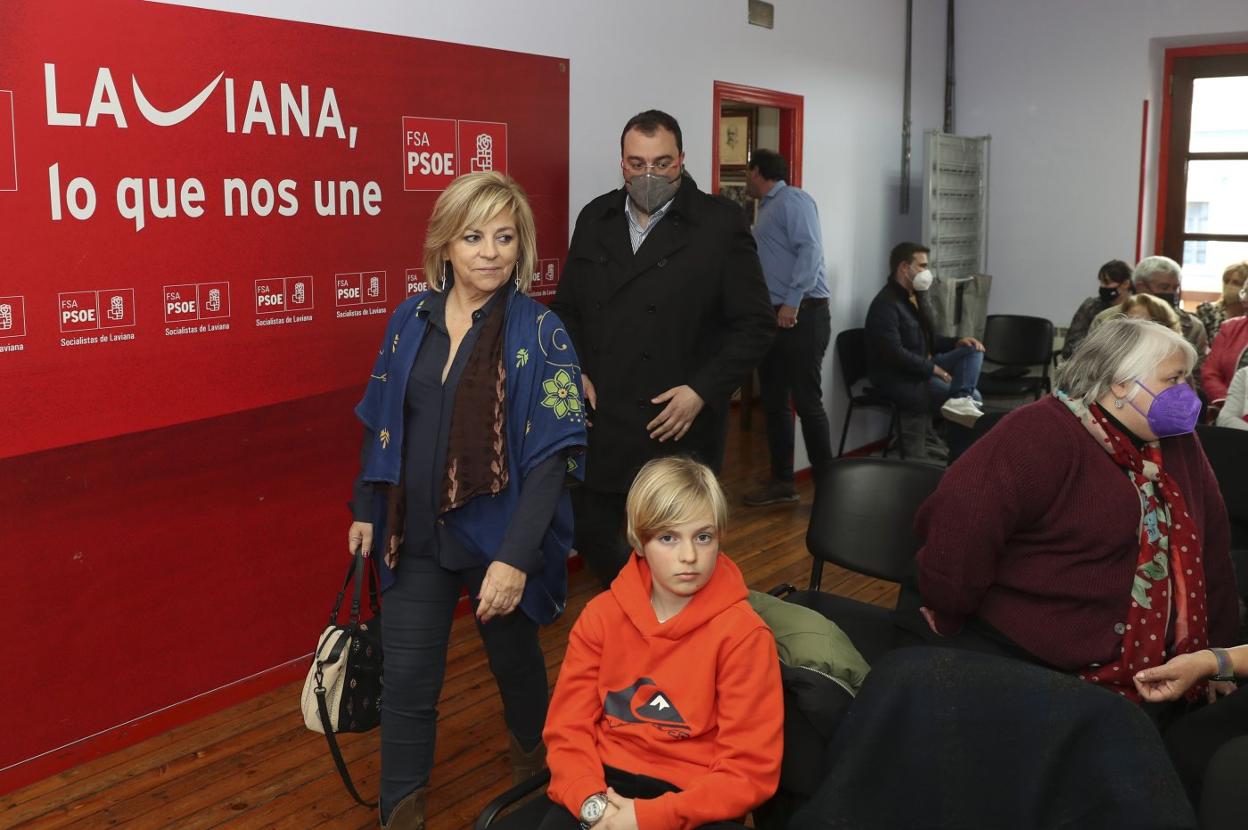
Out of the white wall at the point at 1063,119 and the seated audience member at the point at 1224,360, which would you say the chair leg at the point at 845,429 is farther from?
the seated audience member at the point at 1224,360

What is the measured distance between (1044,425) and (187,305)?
2286 mm

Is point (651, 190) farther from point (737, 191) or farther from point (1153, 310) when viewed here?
point (737, 191)

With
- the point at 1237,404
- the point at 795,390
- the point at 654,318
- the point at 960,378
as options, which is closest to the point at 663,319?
the point at 654,318

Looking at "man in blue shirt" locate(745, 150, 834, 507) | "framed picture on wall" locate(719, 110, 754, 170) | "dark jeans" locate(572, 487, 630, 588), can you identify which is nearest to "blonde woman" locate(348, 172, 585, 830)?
"dark jeans" locate(572, 487, 630, 588)

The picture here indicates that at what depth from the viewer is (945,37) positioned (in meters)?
7.86

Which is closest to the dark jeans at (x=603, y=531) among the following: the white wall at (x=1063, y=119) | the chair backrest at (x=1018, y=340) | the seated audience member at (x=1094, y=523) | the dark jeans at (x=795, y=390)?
the seated audience member at (x=1094, y=523)

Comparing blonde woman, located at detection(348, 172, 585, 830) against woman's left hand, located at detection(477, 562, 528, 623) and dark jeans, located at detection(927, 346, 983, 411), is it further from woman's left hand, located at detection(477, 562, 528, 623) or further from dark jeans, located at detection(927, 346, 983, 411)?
dark jeans, located at detection(927, 346, 983, 411)

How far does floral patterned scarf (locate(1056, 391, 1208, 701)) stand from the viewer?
2416 mm

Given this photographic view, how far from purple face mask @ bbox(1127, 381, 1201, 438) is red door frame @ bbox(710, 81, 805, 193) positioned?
3.37 meters

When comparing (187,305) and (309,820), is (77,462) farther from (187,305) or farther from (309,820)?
(309,820)

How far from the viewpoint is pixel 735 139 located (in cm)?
836

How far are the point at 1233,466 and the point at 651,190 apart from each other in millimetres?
1940

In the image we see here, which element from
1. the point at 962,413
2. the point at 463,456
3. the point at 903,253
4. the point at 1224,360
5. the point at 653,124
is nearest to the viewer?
the point at 463,456

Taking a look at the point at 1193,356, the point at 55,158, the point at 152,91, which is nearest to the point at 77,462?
the point at 55,158
